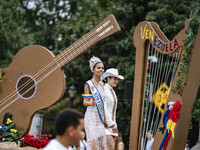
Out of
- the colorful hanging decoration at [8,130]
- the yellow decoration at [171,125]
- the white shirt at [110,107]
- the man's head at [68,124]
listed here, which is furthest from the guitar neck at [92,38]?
the man's head at [68,124]

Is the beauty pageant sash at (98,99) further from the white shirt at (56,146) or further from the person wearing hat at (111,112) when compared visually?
the white shirt at (56,146)

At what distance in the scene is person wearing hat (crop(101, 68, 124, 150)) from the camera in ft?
17.9

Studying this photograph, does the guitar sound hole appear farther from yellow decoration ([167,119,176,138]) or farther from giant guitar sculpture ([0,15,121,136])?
yellow decoration ([167,119,176,138])

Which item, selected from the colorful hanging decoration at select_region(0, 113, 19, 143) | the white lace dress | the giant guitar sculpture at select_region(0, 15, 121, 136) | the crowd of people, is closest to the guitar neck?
the giant guitar sculpture at select_region(0, 15, 121, 136)

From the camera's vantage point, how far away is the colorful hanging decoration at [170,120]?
493 centimetres

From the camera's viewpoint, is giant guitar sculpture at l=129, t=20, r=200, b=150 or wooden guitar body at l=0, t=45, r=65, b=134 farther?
wooden guitar body at l=0, t=45, r=65, b=134

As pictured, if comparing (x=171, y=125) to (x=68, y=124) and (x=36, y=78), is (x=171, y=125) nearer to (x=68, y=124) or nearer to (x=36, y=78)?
(x=36, y=78)

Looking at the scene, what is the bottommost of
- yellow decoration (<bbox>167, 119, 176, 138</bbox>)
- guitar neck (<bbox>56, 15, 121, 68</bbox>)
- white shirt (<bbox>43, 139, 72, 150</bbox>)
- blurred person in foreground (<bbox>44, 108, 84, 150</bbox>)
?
yellow decoration (<bbox>167, 119, 176, 138</bbox>)

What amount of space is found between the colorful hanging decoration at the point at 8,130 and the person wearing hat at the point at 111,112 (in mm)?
1804

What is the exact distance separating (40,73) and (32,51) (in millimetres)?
475

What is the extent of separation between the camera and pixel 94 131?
17.2 feet

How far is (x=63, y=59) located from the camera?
19.7 feet

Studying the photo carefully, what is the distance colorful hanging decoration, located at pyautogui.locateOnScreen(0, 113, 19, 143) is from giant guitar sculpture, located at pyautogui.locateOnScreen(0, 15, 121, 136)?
9 centimetres

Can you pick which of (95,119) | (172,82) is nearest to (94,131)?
(95,119)
